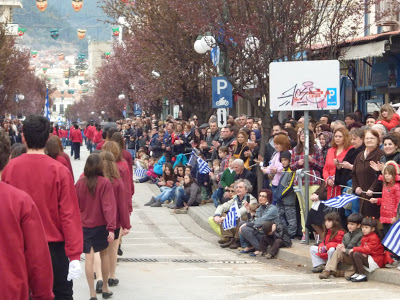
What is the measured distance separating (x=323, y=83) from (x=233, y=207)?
8.19ft

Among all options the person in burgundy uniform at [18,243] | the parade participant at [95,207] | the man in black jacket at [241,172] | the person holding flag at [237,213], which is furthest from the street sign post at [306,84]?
the person in burgundy uniform at [18,243]

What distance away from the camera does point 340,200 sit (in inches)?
494

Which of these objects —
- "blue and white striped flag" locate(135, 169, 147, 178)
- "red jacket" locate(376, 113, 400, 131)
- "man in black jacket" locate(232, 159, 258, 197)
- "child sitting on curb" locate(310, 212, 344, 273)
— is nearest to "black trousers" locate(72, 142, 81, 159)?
"blue and white striped flag" locate(135, 169, 147, 178)

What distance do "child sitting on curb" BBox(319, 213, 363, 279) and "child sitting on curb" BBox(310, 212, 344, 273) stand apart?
0.29 meters

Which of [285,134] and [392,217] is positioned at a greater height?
[285,134]

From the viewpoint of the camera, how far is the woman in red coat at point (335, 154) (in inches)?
518

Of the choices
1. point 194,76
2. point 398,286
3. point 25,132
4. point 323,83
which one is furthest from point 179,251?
point 194,76

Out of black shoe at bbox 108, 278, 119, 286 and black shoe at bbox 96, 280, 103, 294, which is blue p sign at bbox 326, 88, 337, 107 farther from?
black shoe at bbox 96, 280, 103, 294

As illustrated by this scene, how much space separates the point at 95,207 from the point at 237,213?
195 inches

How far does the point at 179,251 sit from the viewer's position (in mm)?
14656

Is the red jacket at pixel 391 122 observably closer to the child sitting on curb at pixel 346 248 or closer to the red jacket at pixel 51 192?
the child sitting on curb at pixel 346 248

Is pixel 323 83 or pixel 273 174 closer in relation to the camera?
pixel 323 83

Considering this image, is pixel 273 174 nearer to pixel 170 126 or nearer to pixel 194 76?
pixel 170 126

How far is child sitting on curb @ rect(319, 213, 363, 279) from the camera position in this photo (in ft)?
37.9
